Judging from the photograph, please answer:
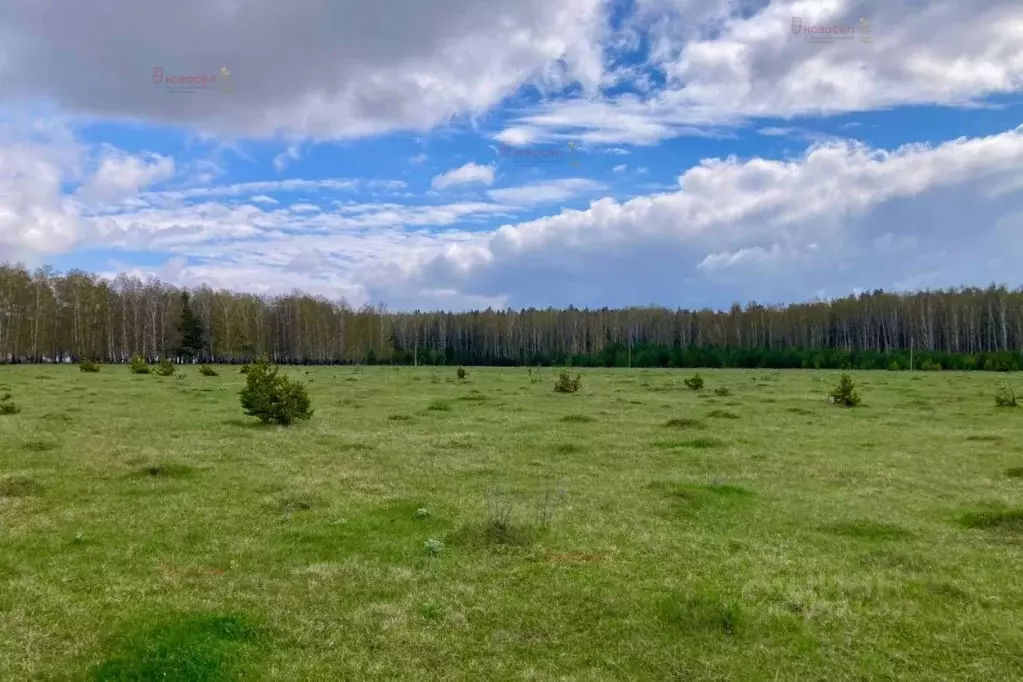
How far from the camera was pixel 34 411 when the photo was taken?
3406 centimetres

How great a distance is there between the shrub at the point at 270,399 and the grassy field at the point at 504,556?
2.65m

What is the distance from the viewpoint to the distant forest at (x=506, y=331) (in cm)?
11425

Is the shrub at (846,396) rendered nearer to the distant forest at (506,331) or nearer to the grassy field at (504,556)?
the grassy field at (504,556)

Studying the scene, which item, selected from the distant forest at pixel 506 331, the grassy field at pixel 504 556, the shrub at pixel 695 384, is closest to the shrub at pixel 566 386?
the shrub at pixel 695 384

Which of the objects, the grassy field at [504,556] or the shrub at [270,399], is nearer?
the grassy field at [504,556]

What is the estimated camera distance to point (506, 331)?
186 metres

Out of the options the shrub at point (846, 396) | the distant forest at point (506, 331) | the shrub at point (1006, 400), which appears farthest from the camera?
the distant forest at point (506, 331)

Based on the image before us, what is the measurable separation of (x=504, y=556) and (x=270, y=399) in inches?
792

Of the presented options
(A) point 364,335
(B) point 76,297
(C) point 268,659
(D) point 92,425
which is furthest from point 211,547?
(A) point 364,335

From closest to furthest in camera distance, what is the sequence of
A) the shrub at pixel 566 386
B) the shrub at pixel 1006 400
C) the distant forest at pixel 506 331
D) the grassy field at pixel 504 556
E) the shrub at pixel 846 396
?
the grassy field at pixel 504 556, the shrub at pixel 1006 400, the shrub at pixel 846 396, the shrub at pixel 566 386, the distant forest at pixel 506 331

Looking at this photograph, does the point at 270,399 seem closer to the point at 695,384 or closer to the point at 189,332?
the point at 695,384

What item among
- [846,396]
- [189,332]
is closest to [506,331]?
[189,332]

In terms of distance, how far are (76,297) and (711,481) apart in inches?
4905

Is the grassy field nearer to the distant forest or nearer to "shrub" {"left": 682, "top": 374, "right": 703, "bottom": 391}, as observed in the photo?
"shrub" {"left": 682, "top": 374, "right": 703, "bottom": 391}
